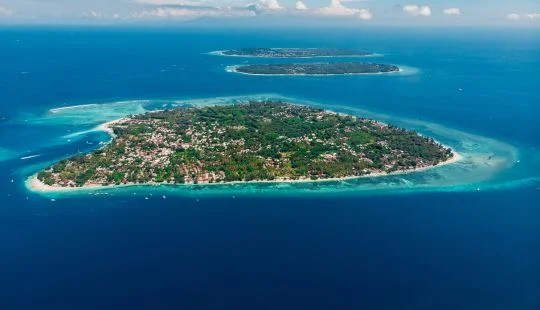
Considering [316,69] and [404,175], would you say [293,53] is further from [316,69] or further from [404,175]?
[404,175]

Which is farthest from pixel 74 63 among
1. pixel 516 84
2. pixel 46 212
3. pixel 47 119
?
pixel 516 84

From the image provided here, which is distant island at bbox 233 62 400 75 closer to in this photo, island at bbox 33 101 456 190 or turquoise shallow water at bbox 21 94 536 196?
turquoise shallow water at bbox 21 94 536 196

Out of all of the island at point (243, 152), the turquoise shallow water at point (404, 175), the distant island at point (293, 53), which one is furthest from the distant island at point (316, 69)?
the island at point (243, 152)

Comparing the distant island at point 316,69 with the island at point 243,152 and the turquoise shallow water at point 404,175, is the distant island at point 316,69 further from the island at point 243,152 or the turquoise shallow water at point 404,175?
the island at point 243,152

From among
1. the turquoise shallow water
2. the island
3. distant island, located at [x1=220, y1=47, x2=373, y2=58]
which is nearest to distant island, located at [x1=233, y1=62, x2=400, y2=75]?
distant island, located at [x1=220, y1=47, x2=373, y2=58]

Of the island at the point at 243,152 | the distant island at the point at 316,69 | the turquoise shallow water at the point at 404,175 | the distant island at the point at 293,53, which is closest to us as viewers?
the turquoise shallow water at the point at 404,175

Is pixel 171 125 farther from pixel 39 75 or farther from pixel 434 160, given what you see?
pixel 39 75
